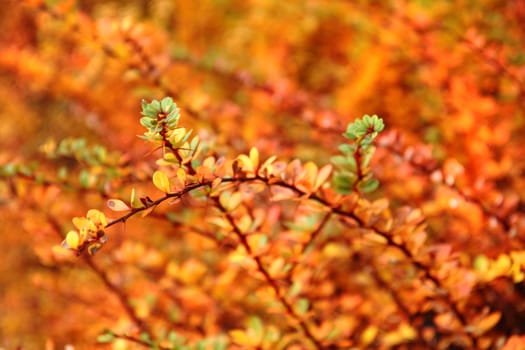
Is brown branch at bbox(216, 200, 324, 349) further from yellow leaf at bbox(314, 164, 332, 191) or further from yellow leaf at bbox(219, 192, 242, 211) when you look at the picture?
yellow leaf at bbox(314, 164, 332, 191)

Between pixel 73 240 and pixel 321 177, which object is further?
pixel 321 177

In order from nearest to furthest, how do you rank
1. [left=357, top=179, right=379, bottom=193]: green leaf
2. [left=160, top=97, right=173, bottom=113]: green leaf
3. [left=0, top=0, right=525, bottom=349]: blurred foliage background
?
[left=160, top=97, right=173, bottom=113]: green leaf < [left=357, top=179, right=379, bottom=193]: green leaf < [left=0, top=0, right=525, bottom=349]: blurred foliage background

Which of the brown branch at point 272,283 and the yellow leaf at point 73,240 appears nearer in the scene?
the yellow leaf at point 73,240

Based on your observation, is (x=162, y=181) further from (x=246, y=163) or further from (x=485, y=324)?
(x=485, y=324)

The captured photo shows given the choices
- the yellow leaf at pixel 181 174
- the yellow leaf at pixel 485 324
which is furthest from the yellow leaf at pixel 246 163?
the yellow leaf at pixel 485 324

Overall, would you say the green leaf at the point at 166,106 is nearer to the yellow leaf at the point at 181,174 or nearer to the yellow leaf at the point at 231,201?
the yellow leaf at the point at 181,174

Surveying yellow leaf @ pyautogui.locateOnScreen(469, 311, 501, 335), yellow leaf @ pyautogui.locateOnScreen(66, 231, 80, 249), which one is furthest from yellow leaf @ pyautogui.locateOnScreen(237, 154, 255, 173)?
yellow leaf @ pyautogui.locateOnScreen(469, 311, 501, 335)

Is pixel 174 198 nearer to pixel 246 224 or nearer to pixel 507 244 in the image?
pixel 246 224

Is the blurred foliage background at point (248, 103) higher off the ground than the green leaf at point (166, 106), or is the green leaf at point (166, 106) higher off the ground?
the blurred foliage background at point (248, 103)

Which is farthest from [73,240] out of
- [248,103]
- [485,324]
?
[248,103]

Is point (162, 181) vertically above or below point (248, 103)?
below
